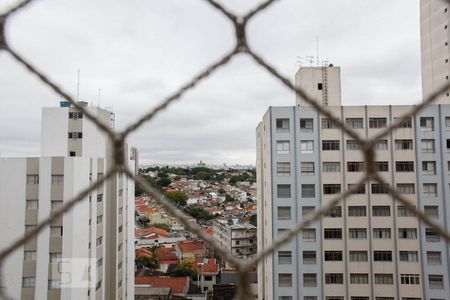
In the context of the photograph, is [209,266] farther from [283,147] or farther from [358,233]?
[283,147]

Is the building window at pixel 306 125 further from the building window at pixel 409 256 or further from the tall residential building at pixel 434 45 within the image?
the tall residential building at pixel 434 45

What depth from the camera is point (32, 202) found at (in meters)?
5.38

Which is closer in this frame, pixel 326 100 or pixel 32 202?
pixel 32 202

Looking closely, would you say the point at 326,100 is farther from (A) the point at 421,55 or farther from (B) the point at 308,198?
(A) the point at 421,55

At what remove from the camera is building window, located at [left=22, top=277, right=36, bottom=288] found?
5.21 meters

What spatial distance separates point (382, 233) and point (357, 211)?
722 mm

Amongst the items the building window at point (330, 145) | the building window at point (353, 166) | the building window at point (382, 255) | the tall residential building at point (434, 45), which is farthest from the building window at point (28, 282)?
the tall residential building at point (434, 45)

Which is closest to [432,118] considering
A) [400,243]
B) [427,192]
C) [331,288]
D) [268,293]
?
[427,192]

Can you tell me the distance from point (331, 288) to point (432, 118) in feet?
14.9

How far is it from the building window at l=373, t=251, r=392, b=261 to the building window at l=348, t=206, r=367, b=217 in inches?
34.6

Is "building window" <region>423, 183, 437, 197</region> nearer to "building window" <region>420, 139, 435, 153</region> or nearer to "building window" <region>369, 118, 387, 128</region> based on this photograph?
"building window" <region>420, 139, 435, 153</region>

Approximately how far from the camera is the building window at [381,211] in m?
7.88

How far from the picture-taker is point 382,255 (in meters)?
7.77

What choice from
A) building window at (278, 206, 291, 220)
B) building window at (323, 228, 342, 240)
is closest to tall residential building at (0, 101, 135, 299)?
building window at (278, 206, 291, 220)
